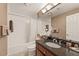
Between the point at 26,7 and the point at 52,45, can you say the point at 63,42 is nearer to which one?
the point at 52,45

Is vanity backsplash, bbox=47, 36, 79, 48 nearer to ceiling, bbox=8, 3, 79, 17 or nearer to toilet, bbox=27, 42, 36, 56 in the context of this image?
toilet, bbox=27, 42, 36, 56

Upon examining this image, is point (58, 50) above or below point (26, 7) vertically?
below

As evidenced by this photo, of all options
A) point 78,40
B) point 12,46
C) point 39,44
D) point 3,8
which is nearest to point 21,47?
point 12,46

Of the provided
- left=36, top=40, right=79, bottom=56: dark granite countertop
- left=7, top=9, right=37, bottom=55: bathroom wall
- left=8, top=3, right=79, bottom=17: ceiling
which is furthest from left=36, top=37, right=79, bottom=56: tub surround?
left=8, top=3, right=79, bottom=17: ceiling

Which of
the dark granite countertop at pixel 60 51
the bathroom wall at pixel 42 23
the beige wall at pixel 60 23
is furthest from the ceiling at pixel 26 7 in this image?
the dark granite countertop at pixel 60 51

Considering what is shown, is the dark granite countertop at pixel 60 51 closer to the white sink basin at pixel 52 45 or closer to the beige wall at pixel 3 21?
the white sink basin at pixel 52 45

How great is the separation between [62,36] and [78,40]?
0.23 meters

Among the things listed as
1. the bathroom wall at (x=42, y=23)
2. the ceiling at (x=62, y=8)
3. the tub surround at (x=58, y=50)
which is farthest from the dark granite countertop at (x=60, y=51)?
the ceiling at (x=62, y=8)

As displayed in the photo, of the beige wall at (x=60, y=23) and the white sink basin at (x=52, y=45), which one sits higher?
the beige wall at (x=60, y=23)

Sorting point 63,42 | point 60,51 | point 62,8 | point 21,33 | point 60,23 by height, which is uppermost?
point 62,8

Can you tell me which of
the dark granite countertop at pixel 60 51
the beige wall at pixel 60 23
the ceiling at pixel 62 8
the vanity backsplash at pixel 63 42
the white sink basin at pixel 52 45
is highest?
the ceiling at pixel 62 8

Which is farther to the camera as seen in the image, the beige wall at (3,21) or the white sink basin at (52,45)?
the white sink basin at (52,45)

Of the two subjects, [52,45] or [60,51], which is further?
[52,45]

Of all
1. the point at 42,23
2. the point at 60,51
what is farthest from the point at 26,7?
the point at 60,51
